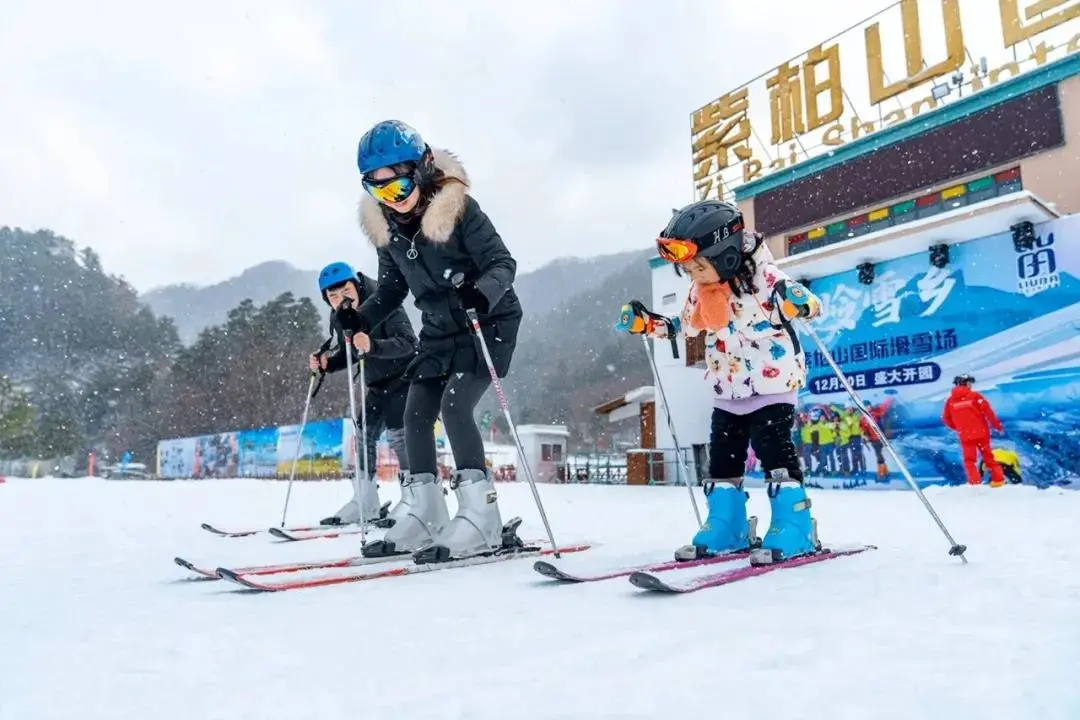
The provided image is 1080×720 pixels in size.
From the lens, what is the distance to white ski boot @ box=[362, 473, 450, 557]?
3385mm

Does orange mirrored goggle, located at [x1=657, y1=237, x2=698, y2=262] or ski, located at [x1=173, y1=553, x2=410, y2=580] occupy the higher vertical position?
orange mirrored goggle, located at [x1=657, y1=237, x2=698, y2=262]

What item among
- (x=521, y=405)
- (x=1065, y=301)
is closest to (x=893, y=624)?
(x=1065, y=301)

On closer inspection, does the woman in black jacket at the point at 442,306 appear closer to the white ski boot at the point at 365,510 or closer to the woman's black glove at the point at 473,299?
the woman's black glove at the point at 473,299

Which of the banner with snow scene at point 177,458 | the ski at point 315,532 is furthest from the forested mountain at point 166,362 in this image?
the ski at point 315,532

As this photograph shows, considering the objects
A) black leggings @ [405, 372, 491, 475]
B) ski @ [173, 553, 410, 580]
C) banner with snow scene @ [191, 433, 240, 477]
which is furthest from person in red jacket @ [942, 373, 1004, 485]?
banner with snow scene @ [191, 433, 240, 477]

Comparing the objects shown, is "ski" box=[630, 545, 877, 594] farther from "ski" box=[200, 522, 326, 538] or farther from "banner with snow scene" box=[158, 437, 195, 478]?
A: "banner with snow scene" box=[158, 437, 195, 478]

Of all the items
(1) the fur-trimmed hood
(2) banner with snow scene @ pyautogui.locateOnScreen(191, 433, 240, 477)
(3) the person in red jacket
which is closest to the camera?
(1) the fur-trimmed hood

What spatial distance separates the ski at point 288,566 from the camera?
2.77 meters

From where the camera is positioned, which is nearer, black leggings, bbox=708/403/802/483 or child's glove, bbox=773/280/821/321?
child's glove, bbox=773/280/821/321

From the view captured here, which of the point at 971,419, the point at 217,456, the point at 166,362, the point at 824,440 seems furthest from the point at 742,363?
the point at 166,362

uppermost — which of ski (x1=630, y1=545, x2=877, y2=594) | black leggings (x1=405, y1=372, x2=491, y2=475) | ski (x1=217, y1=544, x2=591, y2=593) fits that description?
black leggings (x1=405, y1=372, x2=491, y2=475)

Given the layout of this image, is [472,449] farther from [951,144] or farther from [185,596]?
[951,144]

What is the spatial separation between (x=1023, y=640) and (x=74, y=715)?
6.31 feet

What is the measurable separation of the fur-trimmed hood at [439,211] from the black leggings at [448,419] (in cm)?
70
